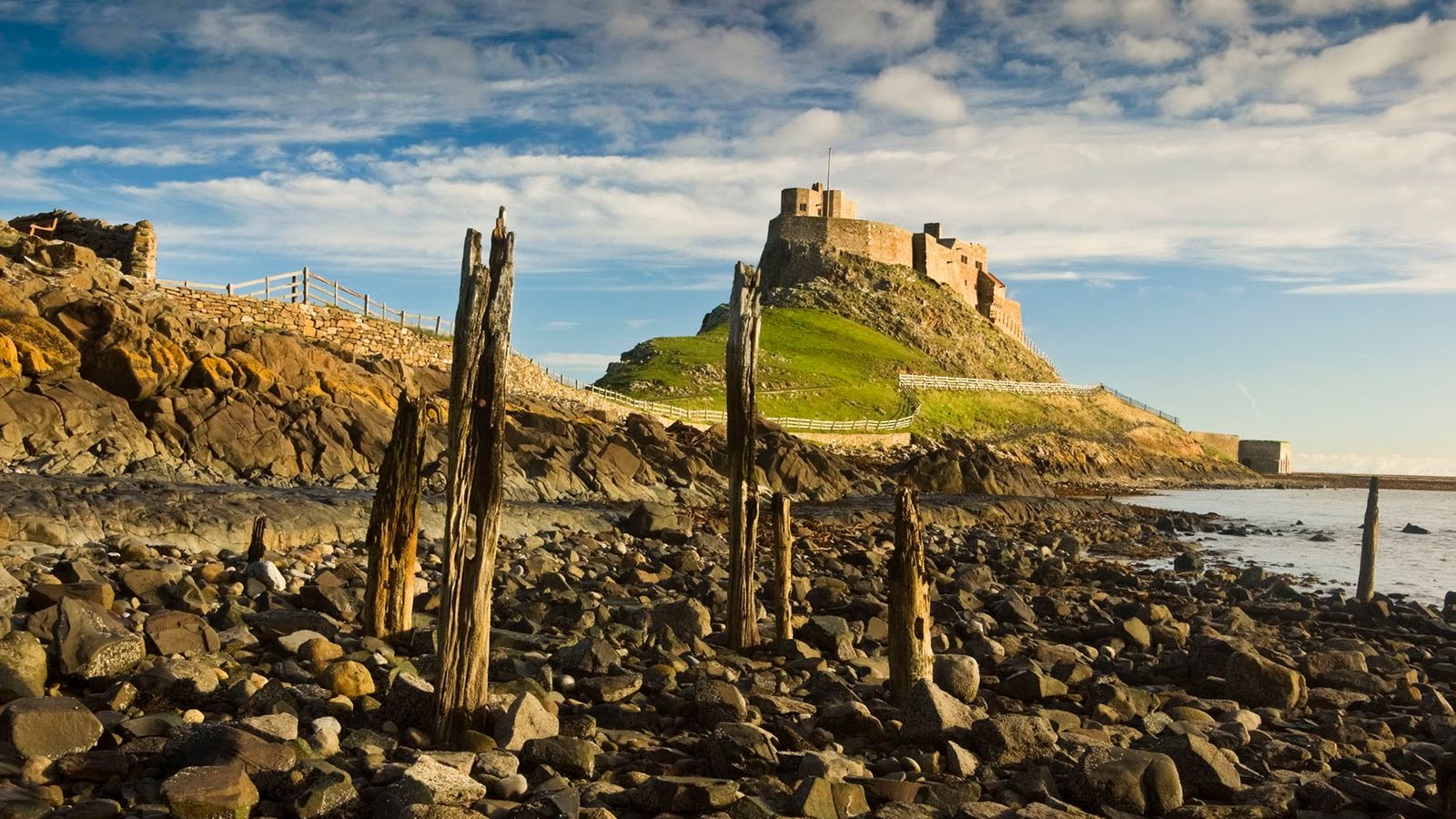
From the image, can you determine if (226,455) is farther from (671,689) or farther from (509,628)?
(671,689)

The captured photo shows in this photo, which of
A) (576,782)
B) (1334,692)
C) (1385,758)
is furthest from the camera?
(1334,692)

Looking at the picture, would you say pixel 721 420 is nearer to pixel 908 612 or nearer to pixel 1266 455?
pixel 908 612

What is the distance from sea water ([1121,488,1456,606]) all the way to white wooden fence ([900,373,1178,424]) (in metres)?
25.4

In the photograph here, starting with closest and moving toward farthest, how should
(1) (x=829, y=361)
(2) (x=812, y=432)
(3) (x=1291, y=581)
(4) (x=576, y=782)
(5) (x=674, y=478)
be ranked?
1. (4) (x=576, y=782)
2. (3) (x=1291, y=581)
3. (5) (x=674, y=478)
4. (2) (x=812, y=432)
5. (1) (x=829, y=361)

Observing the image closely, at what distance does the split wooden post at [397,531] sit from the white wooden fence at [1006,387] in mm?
77041

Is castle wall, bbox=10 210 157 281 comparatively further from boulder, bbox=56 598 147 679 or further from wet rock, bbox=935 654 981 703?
wet rock, bbox=935 654 981 703

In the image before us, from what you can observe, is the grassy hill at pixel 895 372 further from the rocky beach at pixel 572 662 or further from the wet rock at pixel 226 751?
the wet rock at pixel 226 751

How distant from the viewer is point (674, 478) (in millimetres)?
34156

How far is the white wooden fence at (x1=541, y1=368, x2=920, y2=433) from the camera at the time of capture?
5622 cm

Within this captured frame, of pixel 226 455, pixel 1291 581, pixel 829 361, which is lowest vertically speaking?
pixel 1291 581

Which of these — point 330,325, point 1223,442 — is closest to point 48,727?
point 330,325

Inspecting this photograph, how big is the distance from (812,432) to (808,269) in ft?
182

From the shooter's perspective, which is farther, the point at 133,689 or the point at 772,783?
the point at 133,689

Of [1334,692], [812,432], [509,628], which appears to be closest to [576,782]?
[509,628]
